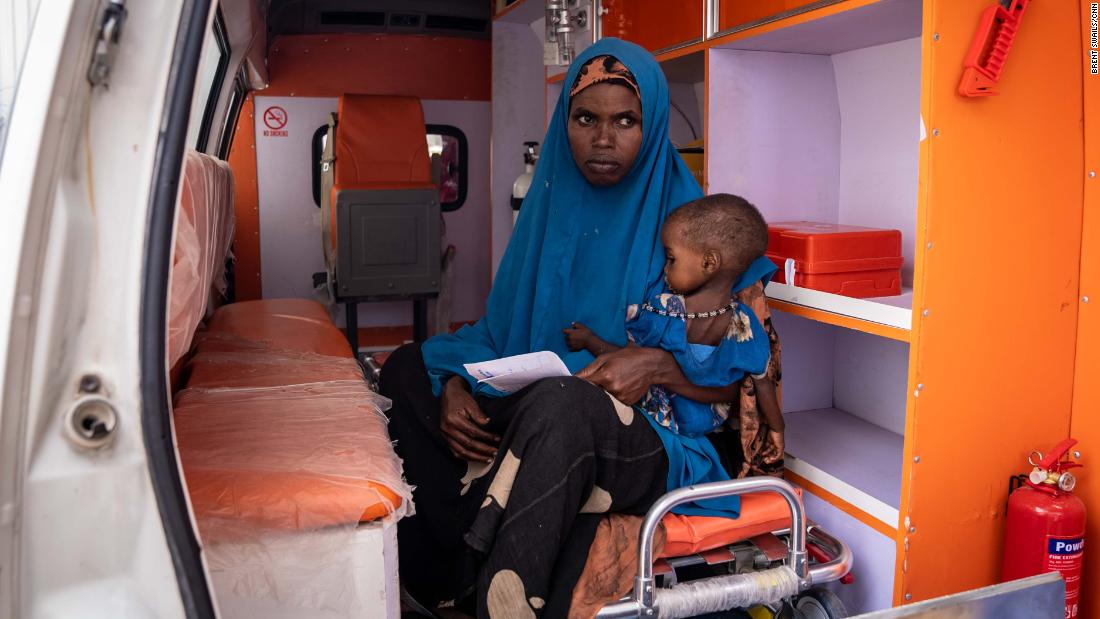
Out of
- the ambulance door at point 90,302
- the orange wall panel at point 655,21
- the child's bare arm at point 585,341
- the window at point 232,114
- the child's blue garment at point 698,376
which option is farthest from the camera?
the window at point 232,114

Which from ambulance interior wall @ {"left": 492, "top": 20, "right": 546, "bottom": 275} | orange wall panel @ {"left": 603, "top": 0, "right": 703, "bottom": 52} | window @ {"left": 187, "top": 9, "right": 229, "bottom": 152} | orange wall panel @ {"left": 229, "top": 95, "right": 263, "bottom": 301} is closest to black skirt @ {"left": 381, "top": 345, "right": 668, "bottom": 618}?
orange wall panel @ {"left": 603, "top": 0, "right": 703, "bottom": 52}

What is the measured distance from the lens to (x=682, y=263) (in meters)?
2.20

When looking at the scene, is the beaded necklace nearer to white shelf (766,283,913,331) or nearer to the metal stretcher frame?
white shelf (766,283,913,331)

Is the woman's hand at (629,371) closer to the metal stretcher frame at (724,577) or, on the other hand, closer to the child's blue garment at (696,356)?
the child's blue garment at (696,356)

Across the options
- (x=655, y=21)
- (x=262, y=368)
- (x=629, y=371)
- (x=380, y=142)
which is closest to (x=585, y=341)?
(x=629, y=371)

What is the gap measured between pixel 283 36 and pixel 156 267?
5.43m

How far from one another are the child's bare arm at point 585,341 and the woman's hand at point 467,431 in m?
0.31

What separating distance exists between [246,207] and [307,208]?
0.41 metres

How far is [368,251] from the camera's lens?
5.18 meters

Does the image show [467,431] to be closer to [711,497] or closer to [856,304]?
[711,497]

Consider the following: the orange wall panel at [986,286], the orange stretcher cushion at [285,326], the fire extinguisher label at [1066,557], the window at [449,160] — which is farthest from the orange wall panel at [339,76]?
the fire extinguisher label at [1066,557]

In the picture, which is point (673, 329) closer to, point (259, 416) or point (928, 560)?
point (928, 560)

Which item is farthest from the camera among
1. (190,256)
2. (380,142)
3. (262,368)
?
(380,142)

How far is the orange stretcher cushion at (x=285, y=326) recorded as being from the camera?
3.05 m
